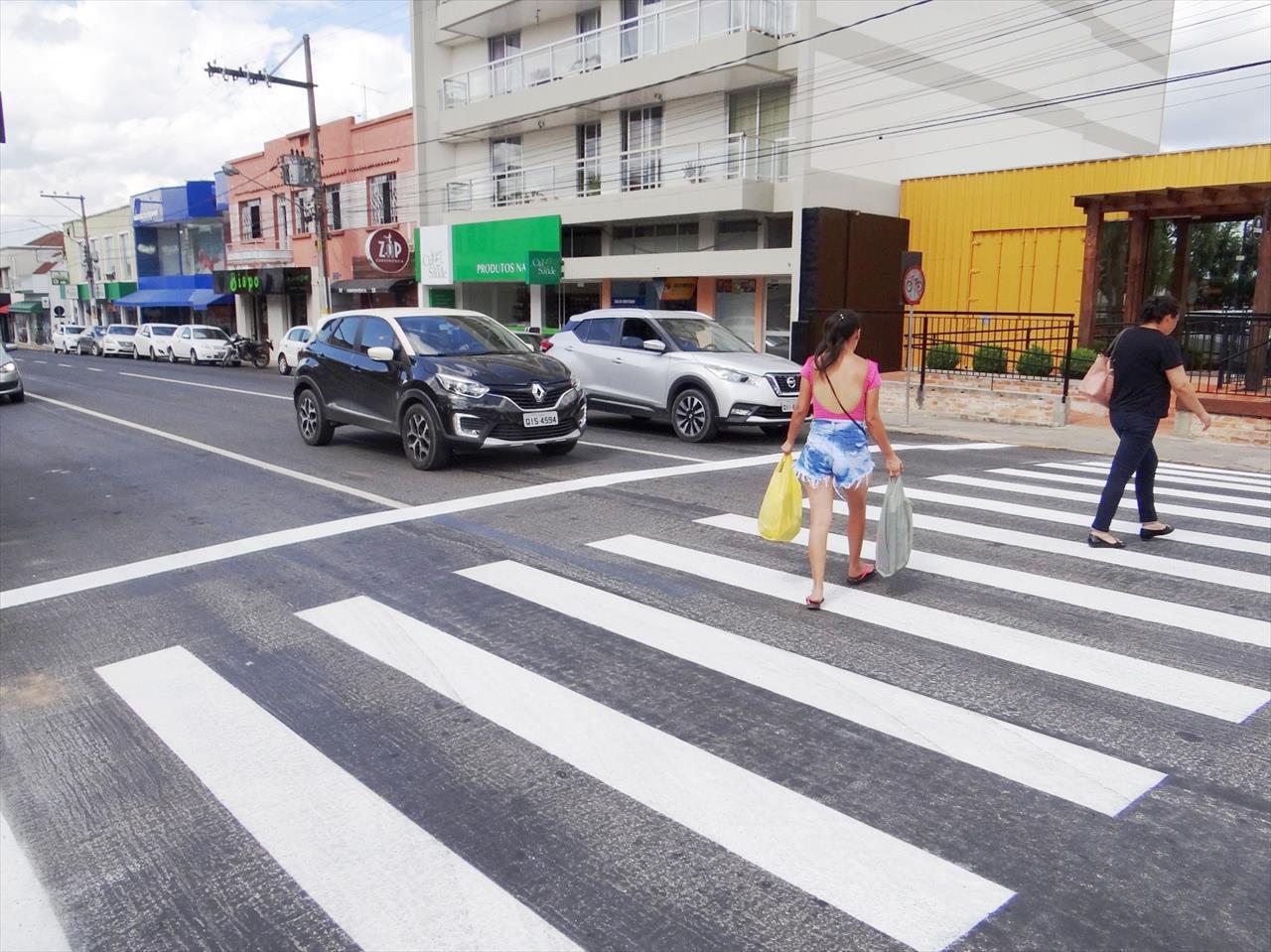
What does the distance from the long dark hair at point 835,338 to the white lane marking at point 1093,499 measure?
12.8ft

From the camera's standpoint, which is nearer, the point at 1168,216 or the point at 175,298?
the point at 1168,216

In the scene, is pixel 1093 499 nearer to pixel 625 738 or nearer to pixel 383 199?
pixel 625 738

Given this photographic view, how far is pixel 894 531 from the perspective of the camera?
5855mm

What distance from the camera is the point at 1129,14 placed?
24.9m

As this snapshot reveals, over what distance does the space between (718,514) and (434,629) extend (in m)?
3.38

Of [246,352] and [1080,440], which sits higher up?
[246,352]

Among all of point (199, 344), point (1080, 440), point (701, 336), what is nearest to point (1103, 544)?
point (701, 336)

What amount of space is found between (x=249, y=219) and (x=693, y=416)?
128ft

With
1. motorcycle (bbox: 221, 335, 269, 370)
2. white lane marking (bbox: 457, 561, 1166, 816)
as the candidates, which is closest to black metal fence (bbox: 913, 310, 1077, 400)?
white lane marking (bbox: 457, 561, 1166, 816)

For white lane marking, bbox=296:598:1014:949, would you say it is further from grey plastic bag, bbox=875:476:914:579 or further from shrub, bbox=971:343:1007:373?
shrub, bbox=971:343:1007:373

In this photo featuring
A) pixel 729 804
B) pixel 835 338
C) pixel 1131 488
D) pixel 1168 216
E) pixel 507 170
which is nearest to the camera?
pixel 729 804

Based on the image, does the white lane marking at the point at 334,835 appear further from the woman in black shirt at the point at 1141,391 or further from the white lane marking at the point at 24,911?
the woman in black shirt at the point at 1141,391

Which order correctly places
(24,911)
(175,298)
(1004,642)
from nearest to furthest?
(24,911) → (1004,642) → (175,298)

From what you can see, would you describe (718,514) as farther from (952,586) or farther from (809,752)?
(809,752)
